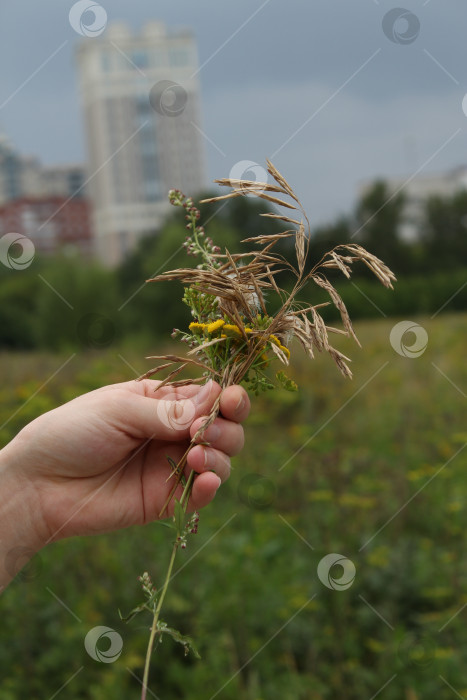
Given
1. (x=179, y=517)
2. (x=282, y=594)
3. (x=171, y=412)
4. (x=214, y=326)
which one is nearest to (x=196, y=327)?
(x=214, y=326)

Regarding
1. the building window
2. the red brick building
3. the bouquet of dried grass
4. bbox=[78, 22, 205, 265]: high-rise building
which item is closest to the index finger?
the bouquet of dried grass

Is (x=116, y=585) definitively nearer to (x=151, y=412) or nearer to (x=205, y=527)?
(x=205, y=527)

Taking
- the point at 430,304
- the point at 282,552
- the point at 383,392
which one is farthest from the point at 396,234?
the point at 282,552

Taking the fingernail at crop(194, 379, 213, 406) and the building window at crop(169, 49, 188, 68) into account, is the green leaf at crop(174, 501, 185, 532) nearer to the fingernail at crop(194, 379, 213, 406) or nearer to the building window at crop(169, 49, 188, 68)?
the fingernail at crop(194, 379, 213, 406)

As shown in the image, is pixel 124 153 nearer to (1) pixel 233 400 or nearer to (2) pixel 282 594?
(2) pixel 282 594

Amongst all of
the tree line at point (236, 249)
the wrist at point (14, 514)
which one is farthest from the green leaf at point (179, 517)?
the tree line at point (236, 249)

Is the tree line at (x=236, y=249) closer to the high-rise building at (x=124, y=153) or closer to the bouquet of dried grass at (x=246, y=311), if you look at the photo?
the bouquet of dried grass at (x=246, y=311)
